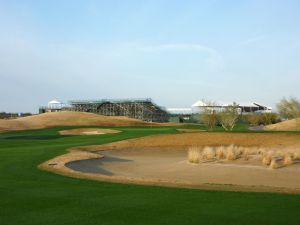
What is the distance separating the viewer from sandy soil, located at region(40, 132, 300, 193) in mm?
17281

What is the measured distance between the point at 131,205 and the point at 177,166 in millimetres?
12647

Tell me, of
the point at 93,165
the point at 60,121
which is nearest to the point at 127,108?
the point at 60,121

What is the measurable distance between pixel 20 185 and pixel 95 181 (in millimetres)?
2700

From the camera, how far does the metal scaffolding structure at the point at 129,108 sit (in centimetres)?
12331

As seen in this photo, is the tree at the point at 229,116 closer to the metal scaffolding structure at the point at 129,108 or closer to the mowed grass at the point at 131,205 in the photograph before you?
the mowed grass at the point at 131,205

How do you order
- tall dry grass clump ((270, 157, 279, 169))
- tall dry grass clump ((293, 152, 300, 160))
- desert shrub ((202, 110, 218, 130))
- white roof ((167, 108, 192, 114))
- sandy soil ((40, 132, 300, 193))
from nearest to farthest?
sandy soil ((40, 132, 300, 193)) < tall dry grass clump ((270, 157, 279, 169)) < tall dry grass clump ((293, 152, 300, 160)) < desert shrub ((202, 110, 218, 130)) < white roof ((167, 108, 192, 114))

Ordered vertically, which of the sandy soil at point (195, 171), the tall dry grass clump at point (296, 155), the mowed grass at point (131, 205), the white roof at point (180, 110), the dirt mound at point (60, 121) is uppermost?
the white roof at point (180, 110)

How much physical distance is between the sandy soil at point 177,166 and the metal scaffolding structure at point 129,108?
85163 mm

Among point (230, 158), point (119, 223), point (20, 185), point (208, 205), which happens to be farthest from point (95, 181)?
point (230, 158)

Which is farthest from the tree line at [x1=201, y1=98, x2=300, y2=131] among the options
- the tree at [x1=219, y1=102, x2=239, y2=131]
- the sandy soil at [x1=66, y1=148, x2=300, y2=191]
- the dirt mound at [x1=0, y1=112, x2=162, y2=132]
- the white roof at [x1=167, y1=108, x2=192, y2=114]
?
the white roof at [x1=167, y1=108, x2=192, y2=114]

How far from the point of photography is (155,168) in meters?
24.1

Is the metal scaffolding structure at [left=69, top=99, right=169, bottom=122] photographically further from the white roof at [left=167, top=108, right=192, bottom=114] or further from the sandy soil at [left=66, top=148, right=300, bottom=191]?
the sandy soil at [left=66, top=148, right=300, bottom=191]

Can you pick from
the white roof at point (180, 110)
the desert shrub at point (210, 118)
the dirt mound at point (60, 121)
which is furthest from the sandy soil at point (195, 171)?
the white roof at point (180, 110)

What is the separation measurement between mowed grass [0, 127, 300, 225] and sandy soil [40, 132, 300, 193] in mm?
2092
